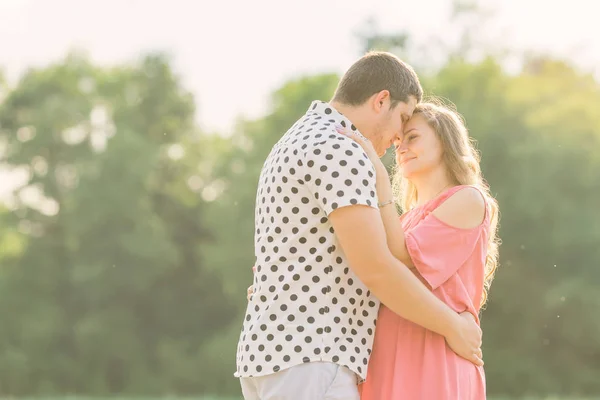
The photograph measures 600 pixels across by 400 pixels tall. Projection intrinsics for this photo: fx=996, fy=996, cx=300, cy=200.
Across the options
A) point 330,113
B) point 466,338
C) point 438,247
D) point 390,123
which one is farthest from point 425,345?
point 330,113

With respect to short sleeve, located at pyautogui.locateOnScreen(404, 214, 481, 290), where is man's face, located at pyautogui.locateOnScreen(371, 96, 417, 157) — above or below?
above

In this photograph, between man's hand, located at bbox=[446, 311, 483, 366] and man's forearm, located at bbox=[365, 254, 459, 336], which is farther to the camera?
man's hand, located at bbox=[446, 311, 483, 366]

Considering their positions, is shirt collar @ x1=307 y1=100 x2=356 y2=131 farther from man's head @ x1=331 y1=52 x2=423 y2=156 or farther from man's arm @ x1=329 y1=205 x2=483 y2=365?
man's arm @ x1=329 y1=205 x2=483 y2=365

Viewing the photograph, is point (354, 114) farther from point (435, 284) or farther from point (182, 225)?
point (182, 225)

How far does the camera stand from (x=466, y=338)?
3.38 m

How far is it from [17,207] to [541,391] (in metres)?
15.4

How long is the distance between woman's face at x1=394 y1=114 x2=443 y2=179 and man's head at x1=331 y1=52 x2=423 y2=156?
0.39 m

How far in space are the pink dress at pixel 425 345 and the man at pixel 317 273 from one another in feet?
0.66

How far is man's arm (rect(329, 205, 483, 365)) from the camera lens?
9.68 feet

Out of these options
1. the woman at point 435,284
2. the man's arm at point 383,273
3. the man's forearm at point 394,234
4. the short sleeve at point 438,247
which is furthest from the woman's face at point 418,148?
the man's arm at point 383,273

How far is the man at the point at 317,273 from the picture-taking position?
2.96 m

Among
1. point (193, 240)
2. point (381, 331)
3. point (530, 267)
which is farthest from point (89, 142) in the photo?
point (381, 331)

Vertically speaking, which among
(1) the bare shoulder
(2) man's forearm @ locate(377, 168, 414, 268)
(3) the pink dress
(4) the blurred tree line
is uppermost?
(4) the blurred tree line

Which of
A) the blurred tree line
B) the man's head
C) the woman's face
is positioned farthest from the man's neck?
the blurred tree line
